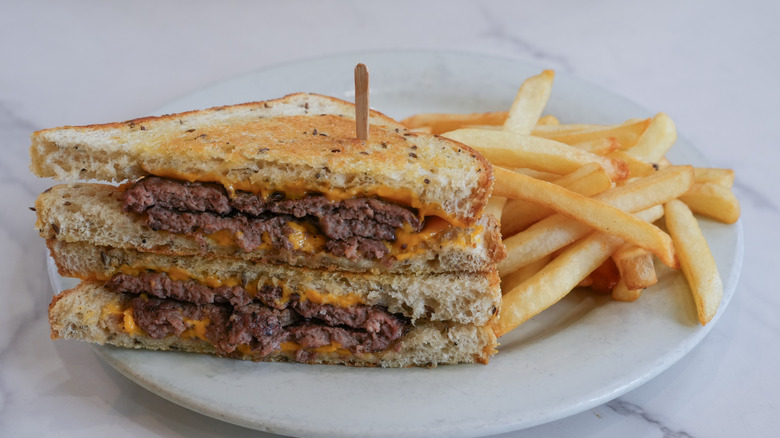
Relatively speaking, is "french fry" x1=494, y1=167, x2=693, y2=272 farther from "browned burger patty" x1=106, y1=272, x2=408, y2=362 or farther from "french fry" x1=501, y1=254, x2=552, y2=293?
"browned burger patty" x1=106, y1=272, x2=408, y2=362

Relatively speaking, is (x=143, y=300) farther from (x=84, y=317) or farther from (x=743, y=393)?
(x=743, y=393)

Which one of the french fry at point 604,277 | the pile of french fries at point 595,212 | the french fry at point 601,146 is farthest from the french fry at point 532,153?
the french fry at point 604,277

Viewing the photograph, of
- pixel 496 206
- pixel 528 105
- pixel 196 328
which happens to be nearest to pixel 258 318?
pixel 196 328

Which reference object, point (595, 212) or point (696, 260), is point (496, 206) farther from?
point (696, 260)

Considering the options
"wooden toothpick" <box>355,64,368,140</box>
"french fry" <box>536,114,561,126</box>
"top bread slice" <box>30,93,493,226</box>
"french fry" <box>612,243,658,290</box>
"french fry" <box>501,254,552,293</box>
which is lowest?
"french fry" <box>501,254,552,293</box>

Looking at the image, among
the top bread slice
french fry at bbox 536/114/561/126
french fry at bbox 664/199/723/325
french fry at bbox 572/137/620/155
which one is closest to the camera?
the top bread slice

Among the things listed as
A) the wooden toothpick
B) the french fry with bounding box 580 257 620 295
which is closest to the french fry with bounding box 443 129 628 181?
the french fry with bounding box 580 257 620 295
